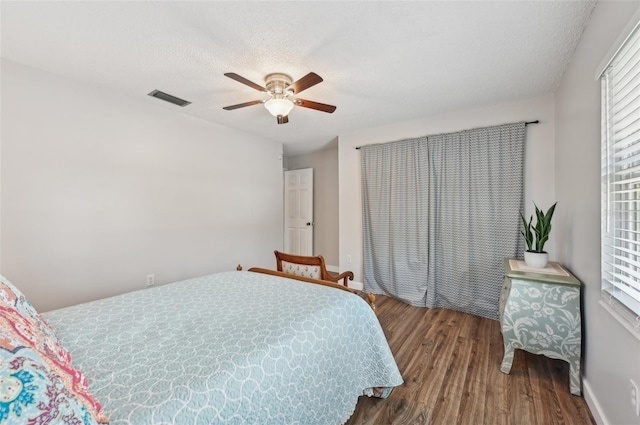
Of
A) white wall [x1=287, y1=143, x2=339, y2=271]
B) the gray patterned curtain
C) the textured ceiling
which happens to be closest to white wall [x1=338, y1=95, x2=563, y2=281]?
the gray patterned curtain

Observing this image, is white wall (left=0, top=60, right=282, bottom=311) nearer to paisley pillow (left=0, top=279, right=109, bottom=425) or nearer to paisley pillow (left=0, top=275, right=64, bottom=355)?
paisley pillow (left=0, top=275, right=64, bottom=355)

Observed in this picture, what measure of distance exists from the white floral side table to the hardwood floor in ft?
0.48

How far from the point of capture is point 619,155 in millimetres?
1241

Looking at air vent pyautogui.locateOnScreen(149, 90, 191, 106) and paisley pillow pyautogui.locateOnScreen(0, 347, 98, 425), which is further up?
air vent pyautogui.locateOnScreen(149, 90, 191, 106)

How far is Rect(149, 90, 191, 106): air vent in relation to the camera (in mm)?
2479

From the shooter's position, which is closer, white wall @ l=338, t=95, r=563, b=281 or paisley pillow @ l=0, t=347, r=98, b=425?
paisley pillow @ l=0, t=347, r=98, b=425

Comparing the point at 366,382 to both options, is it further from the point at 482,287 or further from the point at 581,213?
the point at 482,287

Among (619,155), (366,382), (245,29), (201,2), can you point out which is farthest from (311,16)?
(366,382)

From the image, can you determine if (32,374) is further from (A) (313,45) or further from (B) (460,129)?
(B) (460,129)

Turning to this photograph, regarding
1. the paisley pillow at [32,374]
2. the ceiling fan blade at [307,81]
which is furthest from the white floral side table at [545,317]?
the paisley pillow at [32,374]

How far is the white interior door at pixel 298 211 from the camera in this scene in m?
4.76

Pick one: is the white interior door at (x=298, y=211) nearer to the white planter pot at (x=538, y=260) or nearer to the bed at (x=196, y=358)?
the bed at (x=196, y=358)

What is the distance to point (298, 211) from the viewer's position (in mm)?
4898

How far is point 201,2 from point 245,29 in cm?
27
